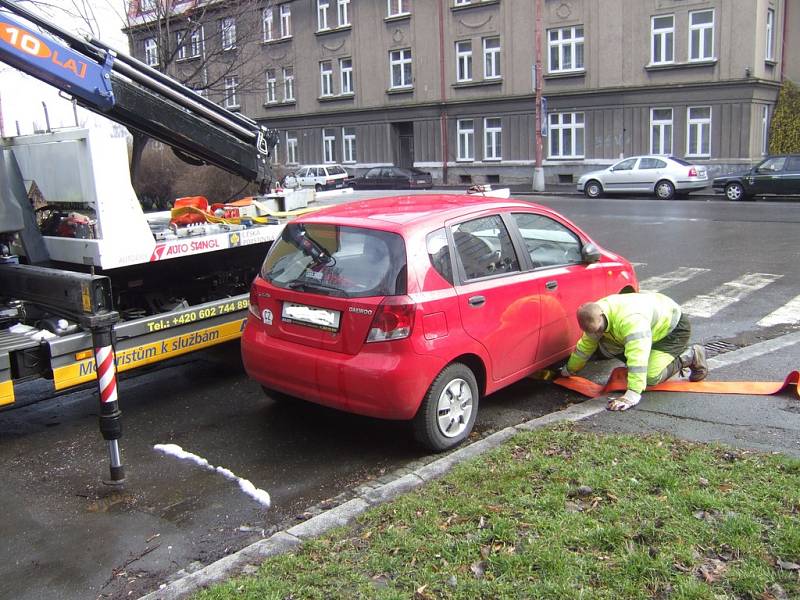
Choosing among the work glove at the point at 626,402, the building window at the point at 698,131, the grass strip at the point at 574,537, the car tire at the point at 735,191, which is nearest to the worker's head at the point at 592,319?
the work glove at the point at 626,402

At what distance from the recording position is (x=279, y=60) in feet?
143

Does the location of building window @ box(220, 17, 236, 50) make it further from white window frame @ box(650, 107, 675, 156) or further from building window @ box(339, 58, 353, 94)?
building window @ box(339, 58, 353, 94)

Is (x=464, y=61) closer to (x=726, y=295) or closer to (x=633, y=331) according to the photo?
(x=726, y=295)

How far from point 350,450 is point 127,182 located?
8.45 ft

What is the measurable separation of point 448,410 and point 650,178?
2361cm

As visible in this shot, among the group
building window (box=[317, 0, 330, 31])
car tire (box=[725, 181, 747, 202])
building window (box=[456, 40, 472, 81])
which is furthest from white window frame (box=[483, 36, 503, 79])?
car tire (box=[725, 181, 747, 202])

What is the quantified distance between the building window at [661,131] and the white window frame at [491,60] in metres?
7.65

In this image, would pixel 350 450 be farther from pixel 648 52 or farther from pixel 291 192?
pixel 648 52

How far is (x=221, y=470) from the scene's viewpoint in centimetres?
504

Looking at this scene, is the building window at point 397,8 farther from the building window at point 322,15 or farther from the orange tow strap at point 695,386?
the orange tow strap at point 695,386

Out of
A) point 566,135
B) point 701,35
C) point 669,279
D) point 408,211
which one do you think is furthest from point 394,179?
point 408,211

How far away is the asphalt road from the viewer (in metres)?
3.97

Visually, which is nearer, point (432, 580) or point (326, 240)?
point (432, 580)

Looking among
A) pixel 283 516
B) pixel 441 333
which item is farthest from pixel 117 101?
pixel 283 516
